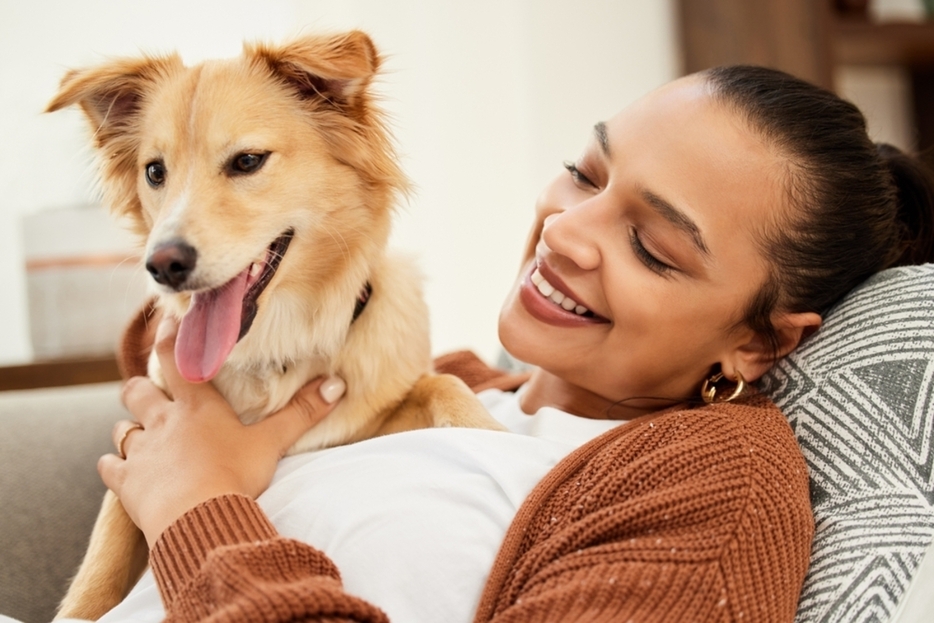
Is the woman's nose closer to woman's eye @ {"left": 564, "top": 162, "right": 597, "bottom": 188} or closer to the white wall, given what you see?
woman's eye @ {"left": 564, "top": 162, "right": 597, "bottom": 188}

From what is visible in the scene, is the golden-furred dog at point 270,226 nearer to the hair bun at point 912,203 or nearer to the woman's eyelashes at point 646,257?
the woman's eyelashes at point 646,257

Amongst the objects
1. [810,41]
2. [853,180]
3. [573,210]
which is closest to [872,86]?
A: [810,41]

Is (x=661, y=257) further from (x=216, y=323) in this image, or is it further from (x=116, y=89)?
(x=116, y=89)

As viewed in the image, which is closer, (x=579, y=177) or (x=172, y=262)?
(x=172, y=262)

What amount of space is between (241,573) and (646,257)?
0.71m

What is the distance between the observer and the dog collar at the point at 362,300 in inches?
53.1

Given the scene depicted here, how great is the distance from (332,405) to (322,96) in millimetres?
556

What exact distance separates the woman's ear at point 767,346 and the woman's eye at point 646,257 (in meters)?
0.21

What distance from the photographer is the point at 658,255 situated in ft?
3.54

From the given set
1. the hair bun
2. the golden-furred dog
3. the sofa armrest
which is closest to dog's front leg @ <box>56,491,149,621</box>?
the golden-furred dog

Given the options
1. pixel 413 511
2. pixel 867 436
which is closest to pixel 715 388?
pixel 867 436

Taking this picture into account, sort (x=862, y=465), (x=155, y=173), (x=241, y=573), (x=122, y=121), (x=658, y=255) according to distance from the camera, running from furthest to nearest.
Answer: (x=122, y=121) < (x=155, y=173) < (x=658, y=255) < (x=862, y=465) < (x=241, y=573)

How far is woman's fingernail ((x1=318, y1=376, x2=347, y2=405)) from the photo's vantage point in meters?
1.25

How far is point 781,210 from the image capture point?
1.07 metres
